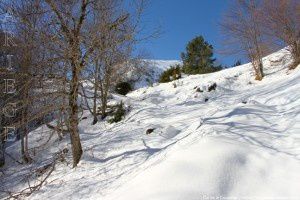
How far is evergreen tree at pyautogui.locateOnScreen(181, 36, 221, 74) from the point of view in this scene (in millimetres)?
30234

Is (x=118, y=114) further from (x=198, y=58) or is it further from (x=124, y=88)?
(x=198, y=58)

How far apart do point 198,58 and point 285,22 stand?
52.5 ft

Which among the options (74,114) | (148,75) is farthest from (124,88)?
(74,114)

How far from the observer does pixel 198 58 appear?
30.8 m

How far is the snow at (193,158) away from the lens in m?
4.02

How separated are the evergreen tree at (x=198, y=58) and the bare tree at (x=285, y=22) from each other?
1410 cm

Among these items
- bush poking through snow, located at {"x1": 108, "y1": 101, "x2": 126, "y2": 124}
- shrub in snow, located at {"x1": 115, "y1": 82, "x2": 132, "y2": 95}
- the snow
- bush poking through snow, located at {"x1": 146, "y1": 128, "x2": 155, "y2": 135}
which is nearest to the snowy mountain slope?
shrub in snow, located at {"x1": 115, "y1": 82, "x2": 132, "y2": 95}

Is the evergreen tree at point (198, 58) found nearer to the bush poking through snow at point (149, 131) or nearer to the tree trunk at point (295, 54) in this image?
the tree trunk at point (295, 54)

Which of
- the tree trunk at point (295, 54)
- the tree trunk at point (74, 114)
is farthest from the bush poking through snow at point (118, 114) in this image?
the tree trunk at point (295, 54)

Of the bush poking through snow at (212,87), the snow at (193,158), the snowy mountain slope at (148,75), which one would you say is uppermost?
the snowy mountain slope at (148,75)

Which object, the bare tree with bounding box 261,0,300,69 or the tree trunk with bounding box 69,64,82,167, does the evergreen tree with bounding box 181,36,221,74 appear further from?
the tree trunk with bounding box 69,64,82,167

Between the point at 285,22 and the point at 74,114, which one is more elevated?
the point at 285,22

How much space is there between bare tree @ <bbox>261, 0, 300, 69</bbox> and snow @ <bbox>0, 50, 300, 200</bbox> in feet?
20.3

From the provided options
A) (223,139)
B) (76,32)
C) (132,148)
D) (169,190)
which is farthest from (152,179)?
(76,32)
